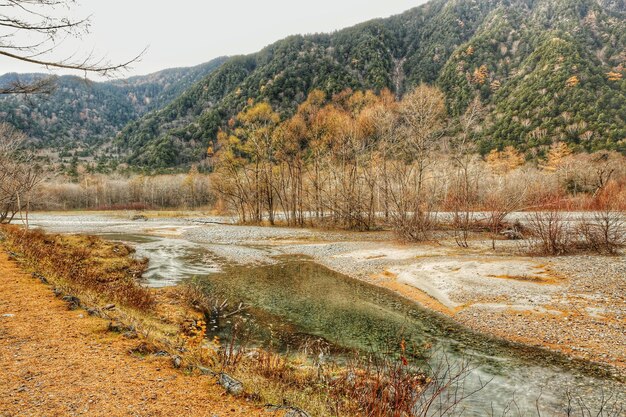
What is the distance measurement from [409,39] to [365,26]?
76.7ft

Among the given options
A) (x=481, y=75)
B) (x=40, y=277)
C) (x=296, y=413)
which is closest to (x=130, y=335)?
(x=296, y=413)

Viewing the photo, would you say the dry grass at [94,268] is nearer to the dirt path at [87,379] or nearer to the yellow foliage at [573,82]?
the dirt path at [87,379]

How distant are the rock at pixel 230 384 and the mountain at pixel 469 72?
224 ft

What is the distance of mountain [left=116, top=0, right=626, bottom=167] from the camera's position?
62594mm

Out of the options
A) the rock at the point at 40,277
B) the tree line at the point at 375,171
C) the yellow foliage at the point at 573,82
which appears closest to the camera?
the rock at the point at 40,277

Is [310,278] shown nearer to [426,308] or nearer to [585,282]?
[426,308]

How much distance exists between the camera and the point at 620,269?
40.3ft

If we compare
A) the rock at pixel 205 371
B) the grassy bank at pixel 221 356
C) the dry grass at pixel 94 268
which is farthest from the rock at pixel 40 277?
the rock at pixel 205 371

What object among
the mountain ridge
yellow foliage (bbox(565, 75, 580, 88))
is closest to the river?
the mountain ridge

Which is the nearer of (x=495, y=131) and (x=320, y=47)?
(x=495, y=131)

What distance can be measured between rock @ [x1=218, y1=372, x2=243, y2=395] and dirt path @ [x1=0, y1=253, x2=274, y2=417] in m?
0.09

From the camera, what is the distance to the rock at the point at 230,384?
3973mm

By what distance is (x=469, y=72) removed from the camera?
9338 cm

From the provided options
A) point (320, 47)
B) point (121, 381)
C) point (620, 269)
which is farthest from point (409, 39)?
point (121, 381)
